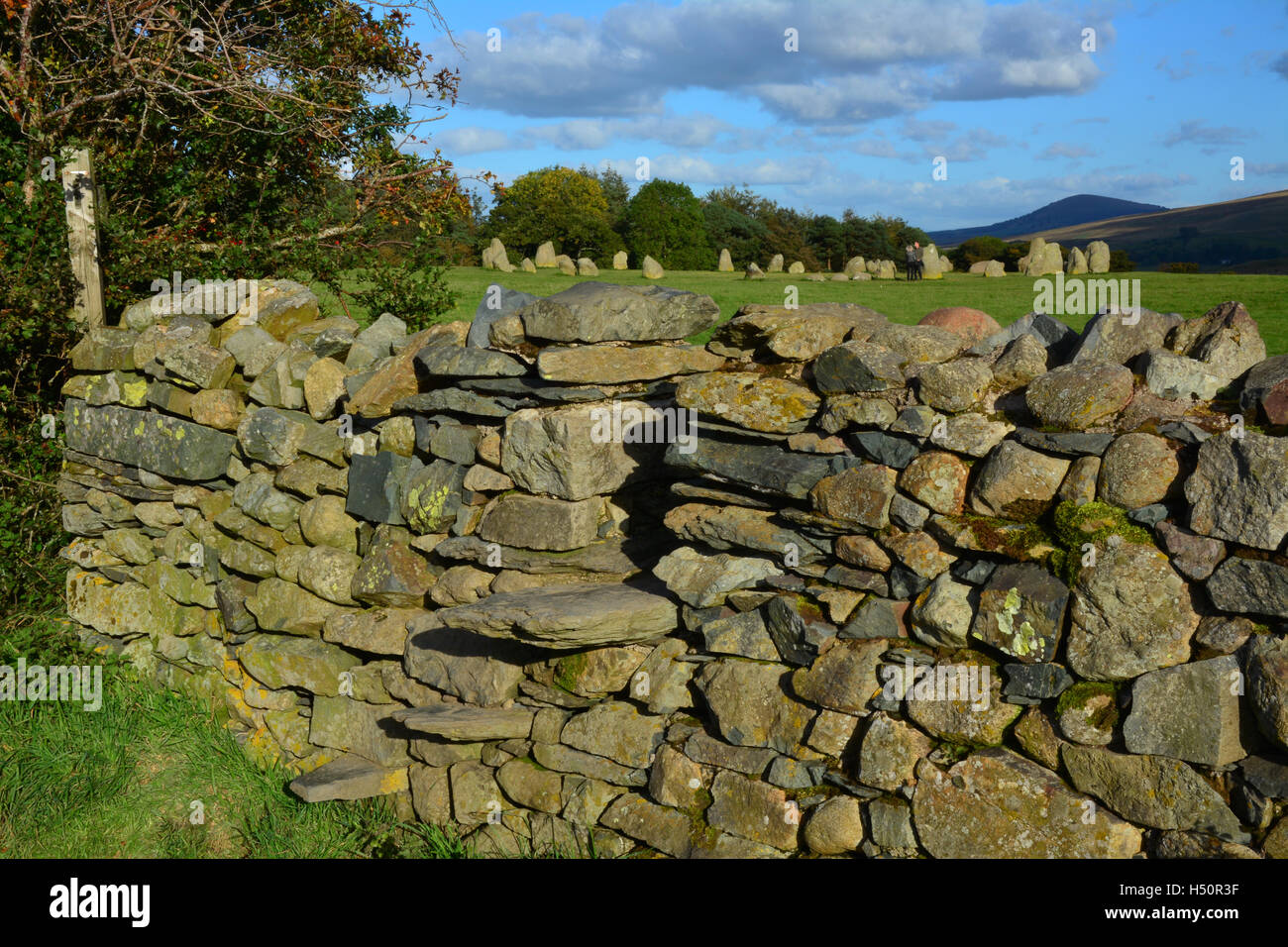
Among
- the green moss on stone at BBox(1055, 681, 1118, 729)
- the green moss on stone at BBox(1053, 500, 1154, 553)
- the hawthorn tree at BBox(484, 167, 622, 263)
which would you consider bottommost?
the green moss on stone at BBox(1055, 681, 1118, 729)

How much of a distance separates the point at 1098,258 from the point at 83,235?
61.1ft

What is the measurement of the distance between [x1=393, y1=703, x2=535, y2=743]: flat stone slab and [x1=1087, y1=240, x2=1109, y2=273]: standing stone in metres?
18.3

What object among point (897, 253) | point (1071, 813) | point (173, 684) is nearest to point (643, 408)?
point (1071, 813)

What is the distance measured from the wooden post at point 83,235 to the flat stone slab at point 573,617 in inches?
176

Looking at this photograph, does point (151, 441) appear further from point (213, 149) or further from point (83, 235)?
point (213, 149)

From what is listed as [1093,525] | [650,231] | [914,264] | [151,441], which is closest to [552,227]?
[650,231]

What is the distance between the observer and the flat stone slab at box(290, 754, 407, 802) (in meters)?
5.26

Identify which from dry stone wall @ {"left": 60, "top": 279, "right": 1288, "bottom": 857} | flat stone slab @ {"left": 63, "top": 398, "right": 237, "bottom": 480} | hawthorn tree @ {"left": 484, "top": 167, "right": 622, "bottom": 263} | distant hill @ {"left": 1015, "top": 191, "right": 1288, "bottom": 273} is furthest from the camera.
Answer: distant hill @ {"left": 1015, "top": 191, "right": 1288, "bottom": 273}

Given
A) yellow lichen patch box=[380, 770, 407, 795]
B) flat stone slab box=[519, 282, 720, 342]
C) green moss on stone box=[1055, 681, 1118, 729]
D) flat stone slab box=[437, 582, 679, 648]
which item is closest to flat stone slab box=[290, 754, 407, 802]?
yellow lichen patch box=[380, 770, 407, 795]

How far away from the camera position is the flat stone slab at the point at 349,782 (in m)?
5.26

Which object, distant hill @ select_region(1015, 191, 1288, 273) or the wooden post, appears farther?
distant hill @ select_region(1015, 191, 1288, 273)

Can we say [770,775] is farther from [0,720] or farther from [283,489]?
[0,720]

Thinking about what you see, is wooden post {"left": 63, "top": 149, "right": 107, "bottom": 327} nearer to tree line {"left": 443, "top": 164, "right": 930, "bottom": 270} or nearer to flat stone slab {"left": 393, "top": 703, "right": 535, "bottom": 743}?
flat stone slab {"left": 393, "top": 703, "right": 535, "bottom": 743}
